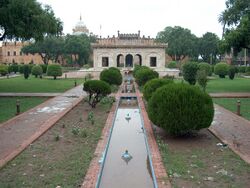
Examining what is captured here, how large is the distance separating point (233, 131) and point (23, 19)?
15.7 m

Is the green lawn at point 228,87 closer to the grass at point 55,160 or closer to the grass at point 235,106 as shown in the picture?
the grass at point 235,106

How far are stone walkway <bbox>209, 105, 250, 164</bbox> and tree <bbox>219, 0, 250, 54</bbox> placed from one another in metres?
8.93

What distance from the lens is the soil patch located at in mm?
6457

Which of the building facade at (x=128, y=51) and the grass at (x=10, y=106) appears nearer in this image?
the grass at (x=10, y=106)

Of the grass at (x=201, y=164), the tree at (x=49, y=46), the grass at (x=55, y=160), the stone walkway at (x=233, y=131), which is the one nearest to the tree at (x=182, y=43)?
the tree at (x=49, y=46)

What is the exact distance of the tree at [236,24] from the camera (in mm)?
22094

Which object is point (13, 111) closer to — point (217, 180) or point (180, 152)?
point (180, 152)

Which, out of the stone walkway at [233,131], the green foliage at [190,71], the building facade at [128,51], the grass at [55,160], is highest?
the building facade at [128,51]

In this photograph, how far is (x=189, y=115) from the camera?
939cm

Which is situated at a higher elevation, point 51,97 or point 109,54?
point 109,54

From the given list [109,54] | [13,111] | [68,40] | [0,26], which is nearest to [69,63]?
[68,40]

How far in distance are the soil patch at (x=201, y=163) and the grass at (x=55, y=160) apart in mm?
1731

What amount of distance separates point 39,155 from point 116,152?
72.1 inches

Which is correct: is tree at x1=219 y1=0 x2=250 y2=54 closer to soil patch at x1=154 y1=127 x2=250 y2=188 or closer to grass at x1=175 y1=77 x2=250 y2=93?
grass at x1=175 y1=77 x2=250 y2=93
